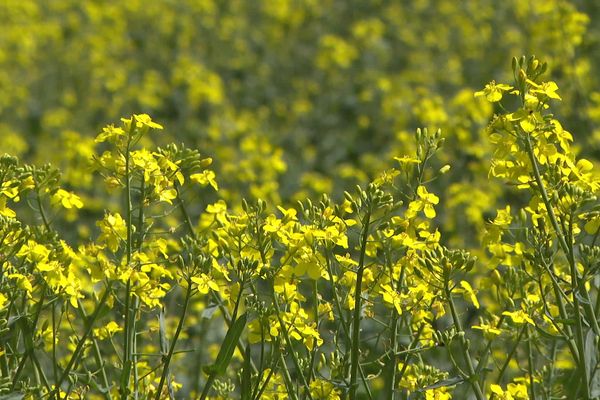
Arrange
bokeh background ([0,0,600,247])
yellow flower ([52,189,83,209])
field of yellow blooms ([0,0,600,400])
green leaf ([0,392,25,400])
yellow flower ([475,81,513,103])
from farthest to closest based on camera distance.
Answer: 1. bokeh background ([0,0,600,247])
2. yellow flower ([52,189,83,209])
3. yellow flower ([475,81,513,103])
4. field of yellow blooms ([0,0,600,400])
5. green leaf ([0,392,25,400])

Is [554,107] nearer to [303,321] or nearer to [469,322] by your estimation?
[469,322]

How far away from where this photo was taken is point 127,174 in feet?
8.59

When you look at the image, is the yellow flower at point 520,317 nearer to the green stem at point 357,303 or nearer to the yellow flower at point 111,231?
the green stem at point 357,303

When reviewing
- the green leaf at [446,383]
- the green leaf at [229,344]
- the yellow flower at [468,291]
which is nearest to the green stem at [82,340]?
the green leaf at [229,344]

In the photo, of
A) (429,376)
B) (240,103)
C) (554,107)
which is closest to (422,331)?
(429,376)

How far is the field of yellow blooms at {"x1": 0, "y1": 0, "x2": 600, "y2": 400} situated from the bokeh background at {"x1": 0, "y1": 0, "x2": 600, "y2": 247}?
35 mm

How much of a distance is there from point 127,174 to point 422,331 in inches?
35.2

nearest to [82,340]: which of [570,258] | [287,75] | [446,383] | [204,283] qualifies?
[204,283]

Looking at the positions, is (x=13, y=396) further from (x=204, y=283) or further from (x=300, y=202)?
(x=300, y=202)

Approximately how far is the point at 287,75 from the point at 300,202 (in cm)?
775

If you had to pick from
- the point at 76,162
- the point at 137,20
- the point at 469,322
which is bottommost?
the point at 469,322

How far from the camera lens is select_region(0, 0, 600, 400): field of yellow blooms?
8.34 ft

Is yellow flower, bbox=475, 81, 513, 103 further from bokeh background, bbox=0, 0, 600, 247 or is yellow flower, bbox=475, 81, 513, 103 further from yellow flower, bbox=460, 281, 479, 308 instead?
bokeh background, bbox=0, 0, 600, 247

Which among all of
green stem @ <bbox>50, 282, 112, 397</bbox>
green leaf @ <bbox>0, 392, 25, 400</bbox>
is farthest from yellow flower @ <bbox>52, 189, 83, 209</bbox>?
green leaf @ <bbox>0, 392, 25, 400</bbox>
